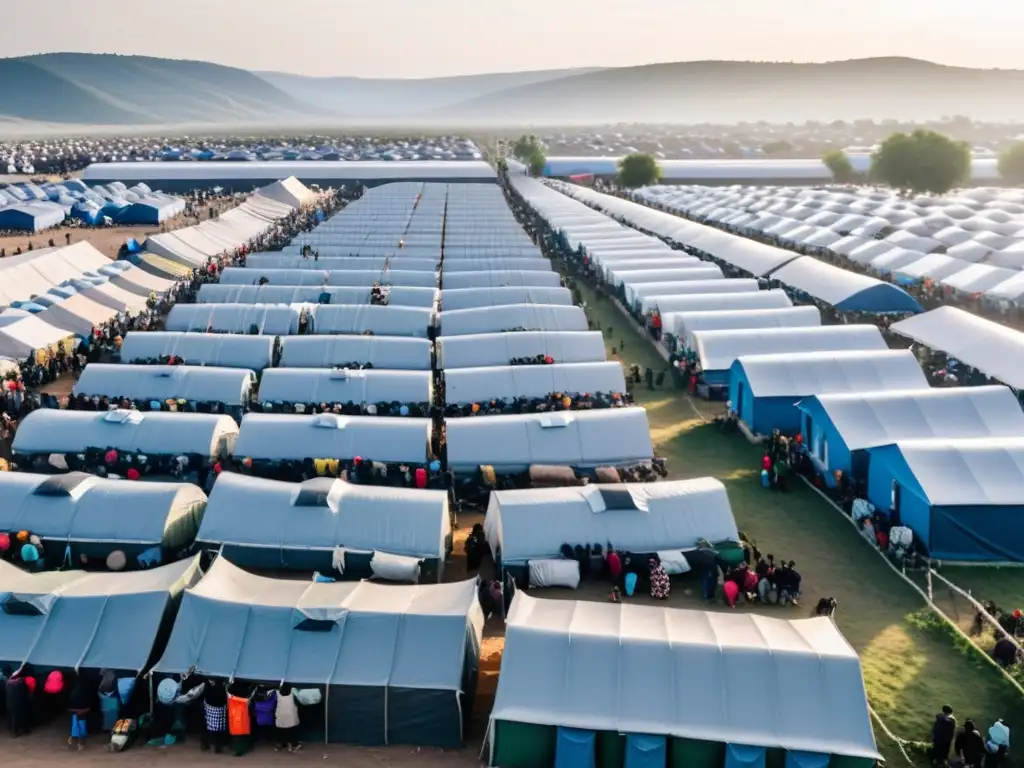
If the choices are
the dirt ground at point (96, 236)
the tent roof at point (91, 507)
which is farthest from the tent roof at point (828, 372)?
the dirt ground at point (96, 236)

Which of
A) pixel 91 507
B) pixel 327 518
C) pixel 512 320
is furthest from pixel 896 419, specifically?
pixel 91 507

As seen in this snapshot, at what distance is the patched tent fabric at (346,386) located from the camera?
1077 inches

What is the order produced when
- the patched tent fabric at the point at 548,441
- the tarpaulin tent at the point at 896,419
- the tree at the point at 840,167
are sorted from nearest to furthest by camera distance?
1. the tarpaulin tent at the point at 896,419
2. the patched tent fabric at the point at 548,441
3. the tree at the point at 840,167

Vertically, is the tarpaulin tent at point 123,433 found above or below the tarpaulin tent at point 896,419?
below

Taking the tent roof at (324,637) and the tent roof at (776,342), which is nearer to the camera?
the tent roof at (324,637)

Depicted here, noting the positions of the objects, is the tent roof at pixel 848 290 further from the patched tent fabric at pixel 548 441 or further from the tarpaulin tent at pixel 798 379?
the patched tent fabric at pixel 548 441

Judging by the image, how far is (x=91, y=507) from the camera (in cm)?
Result: 1916

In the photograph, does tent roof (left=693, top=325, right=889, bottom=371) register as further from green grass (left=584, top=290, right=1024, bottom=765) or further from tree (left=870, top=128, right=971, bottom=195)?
tree (left=870, top=128, right=971, bottom=195)

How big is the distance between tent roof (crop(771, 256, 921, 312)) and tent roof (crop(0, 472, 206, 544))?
97.2 ft

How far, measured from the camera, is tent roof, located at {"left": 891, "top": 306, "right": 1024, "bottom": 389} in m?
28.6

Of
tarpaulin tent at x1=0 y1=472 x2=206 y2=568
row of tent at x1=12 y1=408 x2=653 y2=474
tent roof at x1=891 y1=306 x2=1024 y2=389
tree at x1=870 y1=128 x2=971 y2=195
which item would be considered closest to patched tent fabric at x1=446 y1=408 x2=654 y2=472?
row of tent at x1=12 y1=408 x2=653 y2=474

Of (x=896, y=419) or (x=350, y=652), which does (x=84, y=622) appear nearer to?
(x=350, y=652)

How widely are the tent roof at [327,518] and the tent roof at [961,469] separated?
1060 cm

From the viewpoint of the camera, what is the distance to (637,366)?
1283 inches
